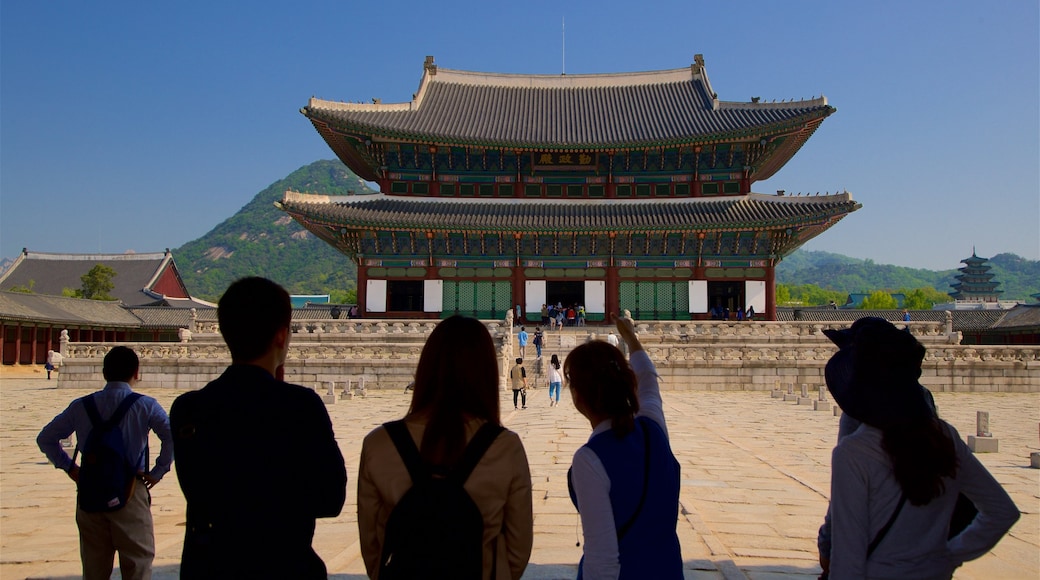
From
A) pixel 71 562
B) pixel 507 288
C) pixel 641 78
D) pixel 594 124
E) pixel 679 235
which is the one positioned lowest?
pixel 71 562

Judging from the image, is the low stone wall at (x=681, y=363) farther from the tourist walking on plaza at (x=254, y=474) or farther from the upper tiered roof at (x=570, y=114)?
the tourist walking on plaza at (x=254, y=474)

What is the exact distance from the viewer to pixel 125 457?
4246 millimetres

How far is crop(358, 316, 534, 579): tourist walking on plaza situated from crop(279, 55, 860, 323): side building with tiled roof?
26989mm

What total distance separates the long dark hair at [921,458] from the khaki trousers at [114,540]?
13.8ft

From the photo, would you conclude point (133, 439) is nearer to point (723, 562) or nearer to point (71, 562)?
point (71, 562)

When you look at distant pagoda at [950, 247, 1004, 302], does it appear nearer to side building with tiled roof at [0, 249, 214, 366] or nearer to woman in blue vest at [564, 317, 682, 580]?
side building with tiled roof at [0, 249, 214, 366]

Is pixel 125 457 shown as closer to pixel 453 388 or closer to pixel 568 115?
pixel 453 388

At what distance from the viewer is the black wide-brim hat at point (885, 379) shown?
109 inches

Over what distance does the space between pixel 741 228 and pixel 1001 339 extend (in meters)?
17.1

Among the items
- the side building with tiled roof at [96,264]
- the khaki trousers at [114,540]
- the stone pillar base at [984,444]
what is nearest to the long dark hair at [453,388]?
the khaki trousers at [114,540]

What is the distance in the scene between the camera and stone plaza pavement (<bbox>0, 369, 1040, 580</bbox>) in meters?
5.47

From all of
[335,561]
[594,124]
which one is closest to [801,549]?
[335,561]

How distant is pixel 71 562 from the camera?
→ 5.68m

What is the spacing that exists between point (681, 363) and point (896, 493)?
18.9 meters
